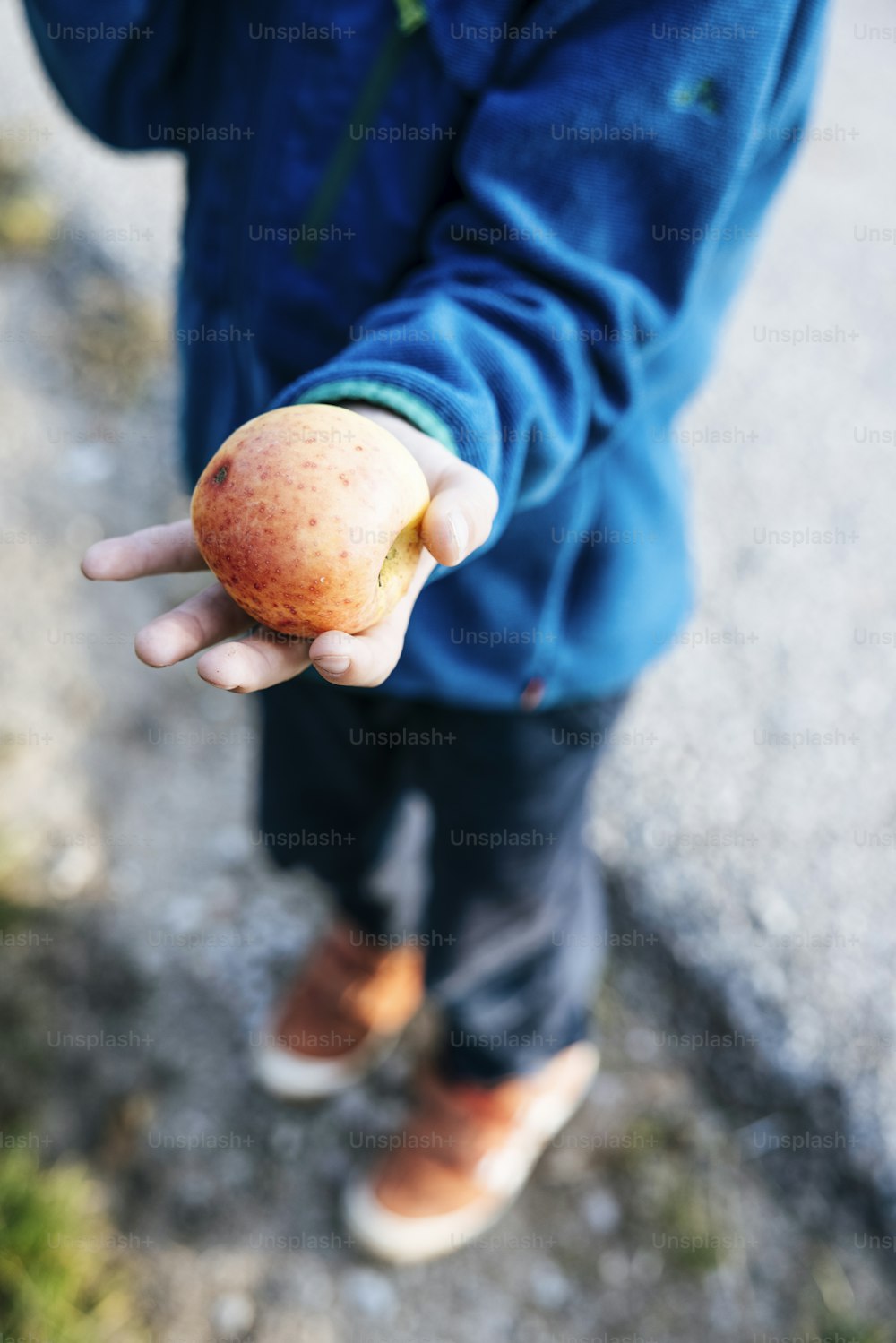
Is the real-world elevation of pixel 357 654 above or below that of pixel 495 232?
below

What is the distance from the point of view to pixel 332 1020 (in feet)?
8.00

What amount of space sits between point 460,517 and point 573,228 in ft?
1.74

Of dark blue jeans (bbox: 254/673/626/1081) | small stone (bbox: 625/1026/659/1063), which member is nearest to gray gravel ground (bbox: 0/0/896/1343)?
small stone (bbox: 625/1026/659/1063)

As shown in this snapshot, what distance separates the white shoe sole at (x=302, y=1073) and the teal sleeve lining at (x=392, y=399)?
71.6 inches

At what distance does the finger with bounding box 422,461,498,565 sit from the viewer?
37.1 inches

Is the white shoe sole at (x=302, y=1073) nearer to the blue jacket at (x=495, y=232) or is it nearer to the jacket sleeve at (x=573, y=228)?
the blue jacket at (x=495, y=232)

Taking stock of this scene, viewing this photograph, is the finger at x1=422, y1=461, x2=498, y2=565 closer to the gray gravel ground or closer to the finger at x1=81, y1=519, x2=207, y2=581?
the finger at x1=81, y1=519, x2=207, y2=581

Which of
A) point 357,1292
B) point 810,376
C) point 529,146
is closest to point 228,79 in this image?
point 529,146

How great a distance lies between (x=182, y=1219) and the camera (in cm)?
222

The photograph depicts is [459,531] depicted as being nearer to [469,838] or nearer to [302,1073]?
[469,838]

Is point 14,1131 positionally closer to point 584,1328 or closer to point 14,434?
point 584,1328

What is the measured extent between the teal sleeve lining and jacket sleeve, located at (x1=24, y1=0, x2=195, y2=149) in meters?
0.81

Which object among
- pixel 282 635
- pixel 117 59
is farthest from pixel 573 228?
pixel 117 59

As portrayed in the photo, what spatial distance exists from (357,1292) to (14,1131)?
86 cm
